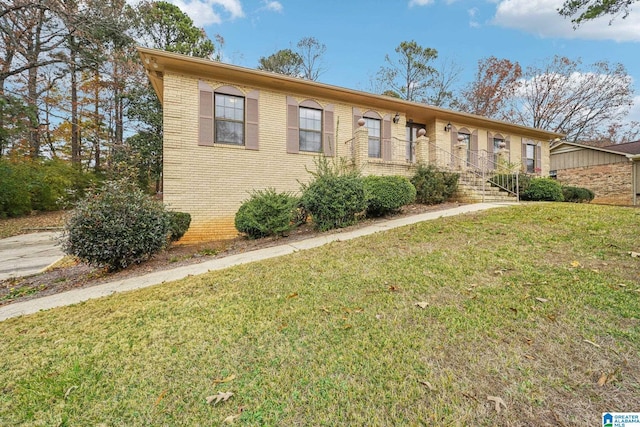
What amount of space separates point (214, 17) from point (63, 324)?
20.2 m

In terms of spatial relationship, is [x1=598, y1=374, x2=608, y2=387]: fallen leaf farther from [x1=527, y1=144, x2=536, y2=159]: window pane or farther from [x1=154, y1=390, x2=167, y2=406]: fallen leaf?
[x1=527, y1=144, x2=536, y2=159]: window pane

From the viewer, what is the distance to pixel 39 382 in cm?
207

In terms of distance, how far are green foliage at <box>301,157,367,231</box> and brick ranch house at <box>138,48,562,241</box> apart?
8.08ft

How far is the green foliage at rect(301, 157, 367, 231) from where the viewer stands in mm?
6809

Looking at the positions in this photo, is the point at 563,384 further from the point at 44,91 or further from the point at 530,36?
the point at 44,91

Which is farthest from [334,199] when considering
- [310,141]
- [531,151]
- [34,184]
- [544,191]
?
[34,184]

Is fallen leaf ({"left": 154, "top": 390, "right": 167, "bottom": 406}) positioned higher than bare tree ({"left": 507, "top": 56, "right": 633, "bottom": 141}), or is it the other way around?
bare tree ({"left": 507, "top": 56, "right": 633, "bottom": 141})

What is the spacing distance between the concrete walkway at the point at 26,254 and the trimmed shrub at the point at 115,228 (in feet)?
2.11

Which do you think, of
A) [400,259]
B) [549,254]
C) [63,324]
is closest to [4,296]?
[63,324]

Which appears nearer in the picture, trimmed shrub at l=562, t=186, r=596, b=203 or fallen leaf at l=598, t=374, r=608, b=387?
fallen leaf at l=598, t=374, r=608, b=387

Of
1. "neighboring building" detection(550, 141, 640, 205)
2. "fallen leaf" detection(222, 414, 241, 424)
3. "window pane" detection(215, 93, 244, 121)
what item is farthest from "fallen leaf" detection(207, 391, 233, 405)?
"neighboring building" detection(550, 141, 640, 205)

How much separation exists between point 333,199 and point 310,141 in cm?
388

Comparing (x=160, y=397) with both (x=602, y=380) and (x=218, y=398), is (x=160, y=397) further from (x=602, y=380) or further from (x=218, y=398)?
(x=602, y=380)

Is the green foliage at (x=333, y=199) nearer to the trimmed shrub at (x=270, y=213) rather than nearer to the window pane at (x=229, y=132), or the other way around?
the trimmed shrub at (x=270, y=213)
